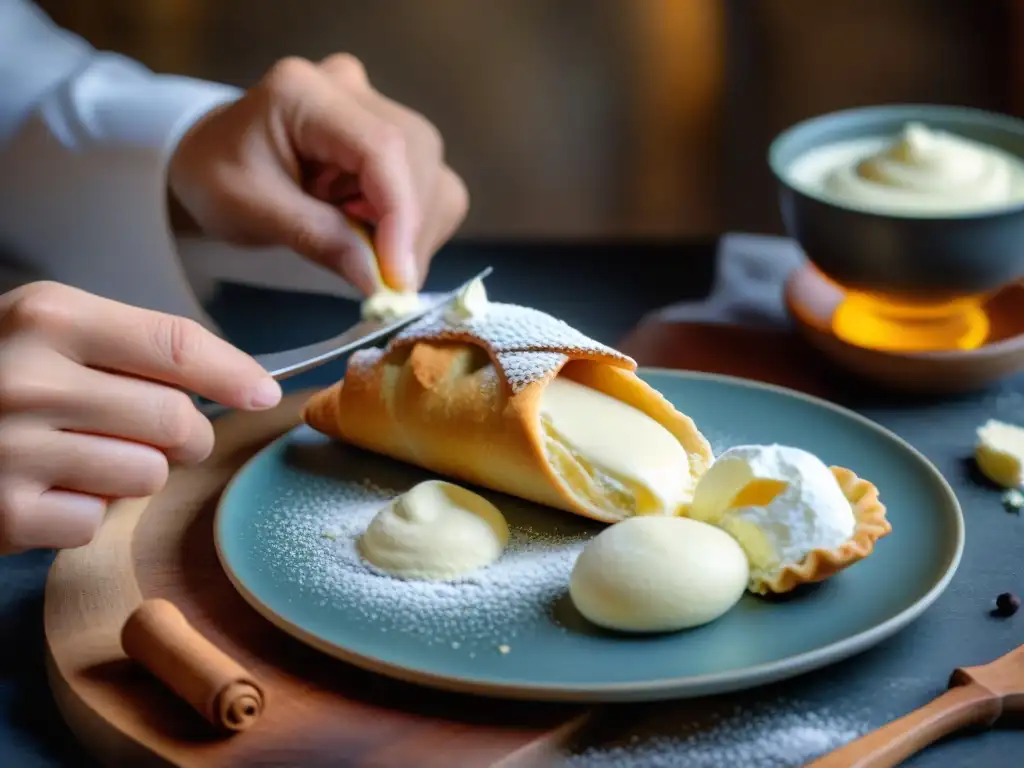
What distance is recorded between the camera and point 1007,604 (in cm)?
95

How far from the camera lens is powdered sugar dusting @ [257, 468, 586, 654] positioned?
911 millimetres

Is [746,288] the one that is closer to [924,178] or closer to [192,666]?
[924,178]

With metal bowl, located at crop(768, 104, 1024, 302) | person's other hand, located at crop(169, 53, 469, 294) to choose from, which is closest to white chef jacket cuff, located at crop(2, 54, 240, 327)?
person's other hand, located at crop(169, 53, 469, 294)

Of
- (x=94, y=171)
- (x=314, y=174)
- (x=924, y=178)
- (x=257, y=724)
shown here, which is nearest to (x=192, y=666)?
(x=257, y=724)

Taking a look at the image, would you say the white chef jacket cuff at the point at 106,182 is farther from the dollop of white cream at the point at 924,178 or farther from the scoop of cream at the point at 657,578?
the scoop of cream at the point at 657,578

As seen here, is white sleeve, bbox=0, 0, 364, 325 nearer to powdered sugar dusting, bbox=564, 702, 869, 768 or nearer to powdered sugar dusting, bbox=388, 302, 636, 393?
powdered sugar dusting, bbox=388, 302, 636, 393

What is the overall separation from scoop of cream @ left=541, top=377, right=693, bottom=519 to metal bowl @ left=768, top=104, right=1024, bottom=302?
42cm

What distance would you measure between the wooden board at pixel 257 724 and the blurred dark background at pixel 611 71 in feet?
5.40

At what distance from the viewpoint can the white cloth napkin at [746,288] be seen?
161 cm

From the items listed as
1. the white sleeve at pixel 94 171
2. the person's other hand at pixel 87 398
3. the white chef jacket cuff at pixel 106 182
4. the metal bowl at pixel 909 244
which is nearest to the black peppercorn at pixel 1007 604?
the metal bowl at pixel 909 244

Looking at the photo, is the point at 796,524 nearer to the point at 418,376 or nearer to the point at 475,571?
the point at 475,571

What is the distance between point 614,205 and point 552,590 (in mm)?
1831

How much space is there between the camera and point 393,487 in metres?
1.15

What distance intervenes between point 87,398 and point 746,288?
39.2 inches
